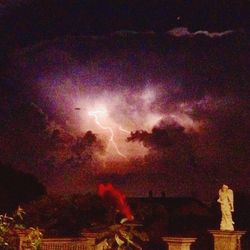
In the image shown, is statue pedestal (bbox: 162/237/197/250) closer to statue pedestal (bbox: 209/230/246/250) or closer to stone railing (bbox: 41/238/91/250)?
statue pedestal (bbox: 209/230/246/250)

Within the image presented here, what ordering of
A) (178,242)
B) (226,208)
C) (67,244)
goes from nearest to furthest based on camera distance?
(178,242)
(67,244)
(226,208)

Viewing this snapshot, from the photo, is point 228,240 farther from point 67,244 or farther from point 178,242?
point 67,244

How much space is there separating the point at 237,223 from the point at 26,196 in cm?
866

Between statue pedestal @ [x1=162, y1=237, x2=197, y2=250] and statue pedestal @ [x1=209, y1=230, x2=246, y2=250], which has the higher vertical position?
statue pedestal @ [x1=209, y1=230, x2=246, y2=250]

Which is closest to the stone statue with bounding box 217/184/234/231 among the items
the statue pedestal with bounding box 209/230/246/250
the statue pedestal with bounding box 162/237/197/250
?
the statue pedestal with bounding box 209/230/246/250

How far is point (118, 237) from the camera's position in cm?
1030

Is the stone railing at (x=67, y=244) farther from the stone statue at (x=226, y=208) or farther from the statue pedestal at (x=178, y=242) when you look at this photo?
the stone statue at (x=226, y=208)

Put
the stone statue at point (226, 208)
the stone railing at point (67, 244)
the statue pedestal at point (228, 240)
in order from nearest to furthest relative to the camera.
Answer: the stone railing at point (67, 244), the statue pedestal at point (228, 240), the stone statue at point (226, 208)

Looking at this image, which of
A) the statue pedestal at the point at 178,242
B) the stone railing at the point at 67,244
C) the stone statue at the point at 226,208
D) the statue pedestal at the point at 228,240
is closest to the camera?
the statue pedestal at the point at 178,242

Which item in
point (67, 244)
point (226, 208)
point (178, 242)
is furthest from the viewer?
point (226, 208)

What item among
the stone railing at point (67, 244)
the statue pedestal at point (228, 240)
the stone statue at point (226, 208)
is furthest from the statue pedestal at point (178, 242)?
the stone statue at point (226, 208)

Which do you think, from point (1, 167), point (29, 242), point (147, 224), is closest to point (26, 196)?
point (1, 167)

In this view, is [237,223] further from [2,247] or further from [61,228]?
[2,247]

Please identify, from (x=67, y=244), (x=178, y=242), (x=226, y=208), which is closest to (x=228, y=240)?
(x=226, y=208)
